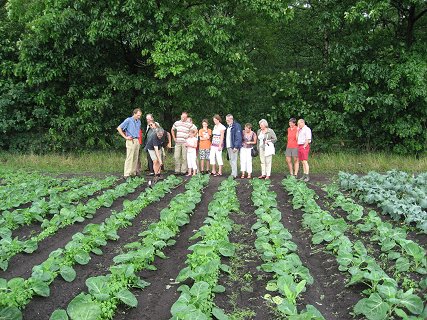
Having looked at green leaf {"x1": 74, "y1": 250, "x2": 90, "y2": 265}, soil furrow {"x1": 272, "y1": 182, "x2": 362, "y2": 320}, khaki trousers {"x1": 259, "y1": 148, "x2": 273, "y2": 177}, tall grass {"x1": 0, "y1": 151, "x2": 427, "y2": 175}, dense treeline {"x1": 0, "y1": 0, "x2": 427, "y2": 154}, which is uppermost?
dense treeline {"x1": 0, "y1": 0, "x2": 427, "y2": 154}

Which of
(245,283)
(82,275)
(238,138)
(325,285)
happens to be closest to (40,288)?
(82,275)

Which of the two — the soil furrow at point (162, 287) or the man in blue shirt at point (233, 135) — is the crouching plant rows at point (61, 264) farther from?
the man in blue shirt at point (233, 135)

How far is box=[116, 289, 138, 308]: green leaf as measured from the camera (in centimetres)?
468

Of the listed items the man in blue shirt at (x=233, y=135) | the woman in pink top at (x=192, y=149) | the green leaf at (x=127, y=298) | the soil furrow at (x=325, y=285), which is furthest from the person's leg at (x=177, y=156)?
the green leaf at (x=127, y=298)

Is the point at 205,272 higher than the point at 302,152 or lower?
lower

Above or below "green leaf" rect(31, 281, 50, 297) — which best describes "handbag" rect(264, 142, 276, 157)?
above

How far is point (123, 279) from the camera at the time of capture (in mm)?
5156

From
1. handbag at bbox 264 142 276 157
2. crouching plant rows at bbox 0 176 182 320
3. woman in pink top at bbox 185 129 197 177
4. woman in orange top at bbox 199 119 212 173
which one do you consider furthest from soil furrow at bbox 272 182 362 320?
woman in orange top at bbox 199 119 212 173

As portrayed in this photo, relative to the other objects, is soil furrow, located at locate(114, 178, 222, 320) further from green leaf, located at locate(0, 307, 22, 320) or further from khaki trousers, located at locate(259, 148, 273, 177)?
khaki trousers, located at locate(259, 148, 273, 177)

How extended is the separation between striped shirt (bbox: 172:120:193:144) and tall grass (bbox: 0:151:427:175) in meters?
2.05

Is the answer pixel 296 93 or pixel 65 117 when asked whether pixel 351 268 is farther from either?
pixel 65 117

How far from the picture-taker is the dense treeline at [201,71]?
51.6 ft

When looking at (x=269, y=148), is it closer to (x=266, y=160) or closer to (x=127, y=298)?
(x=266, y=160)

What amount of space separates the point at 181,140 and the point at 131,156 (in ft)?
4.69
